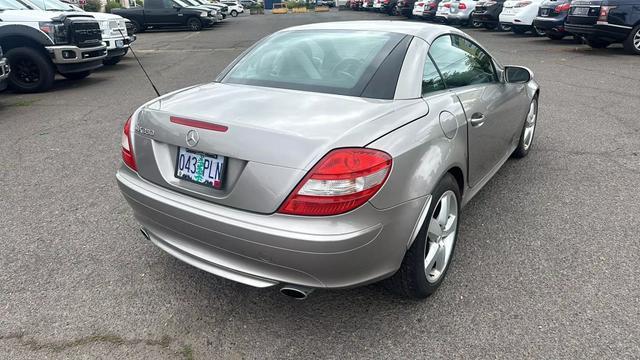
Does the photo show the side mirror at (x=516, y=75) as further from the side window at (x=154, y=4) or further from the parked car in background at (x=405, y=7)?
the parked car in background at (x=405, y=7)

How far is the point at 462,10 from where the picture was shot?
18.7 meters

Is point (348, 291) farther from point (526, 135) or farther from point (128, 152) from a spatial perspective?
point (526, 135)

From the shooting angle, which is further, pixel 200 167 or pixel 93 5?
pixel 93 5

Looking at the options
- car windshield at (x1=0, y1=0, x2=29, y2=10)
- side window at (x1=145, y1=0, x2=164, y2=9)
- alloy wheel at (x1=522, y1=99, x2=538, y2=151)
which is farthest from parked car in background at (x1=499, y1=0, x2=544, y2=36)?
side window at (x1=145, y1=0, x2=164, y2=9)

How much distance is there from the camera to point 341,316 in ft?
8.52

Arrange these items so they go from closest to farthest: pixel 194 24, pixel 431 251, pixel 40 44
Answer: pixel 431 251 → pixel 40 44 → pixel 194 24

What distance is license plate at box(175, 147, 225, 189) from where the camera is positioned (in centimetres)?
224

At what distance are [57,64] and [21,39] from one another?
0.69 m

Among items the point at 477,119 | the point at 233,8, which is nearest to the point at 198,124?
the point at 477,119

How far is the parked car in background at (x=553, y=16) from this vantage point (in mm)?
12969

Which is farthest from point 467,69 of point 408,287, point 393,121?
point 408,287

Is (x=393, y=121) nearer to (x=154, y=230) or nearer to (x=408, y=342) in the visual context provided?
(x=408, y=342)

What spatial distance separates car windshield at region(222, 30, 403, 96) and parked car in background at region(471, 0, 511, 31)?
1561cm

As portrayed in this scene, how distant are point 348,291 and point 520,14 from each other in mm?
14973
